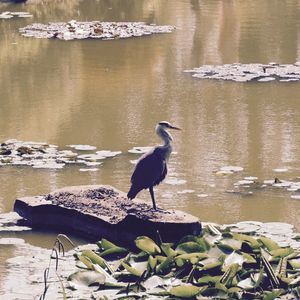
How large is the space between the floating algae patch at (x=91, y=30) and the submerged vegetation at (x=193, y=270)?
14237mm

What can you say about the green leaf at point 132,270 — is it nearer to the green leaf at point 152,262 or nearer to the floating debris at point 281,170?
the green leaf at point 152,262

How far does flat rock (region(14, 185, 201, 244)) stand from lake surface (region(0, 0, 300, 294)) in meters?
0.26

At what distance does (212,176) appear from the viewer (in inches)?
473

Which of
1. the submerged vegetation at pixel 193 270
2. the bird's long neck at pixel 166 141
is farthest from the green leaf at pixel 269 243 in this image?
the bird's long neck at pixel 166 141

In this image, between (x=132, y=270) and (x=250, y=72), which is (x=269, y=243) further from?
(x=250, y=72)

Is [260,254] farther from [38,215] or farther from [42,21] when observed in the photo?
[42,21]

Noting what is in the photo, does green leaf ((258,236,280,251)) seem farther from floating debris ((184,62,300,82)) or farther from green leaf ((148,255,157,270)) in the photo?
floating debris ((184,62,300,82))

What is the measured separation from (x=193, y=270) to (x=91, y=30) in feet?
52.5

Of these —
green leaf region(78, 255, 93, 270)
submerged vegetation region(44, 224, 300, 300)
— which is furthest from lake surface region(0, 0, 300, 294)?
submerged vegetation region(44, 224, 300, 300)

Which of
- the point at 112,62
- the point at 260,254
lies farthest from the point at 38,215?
the point at 112,62

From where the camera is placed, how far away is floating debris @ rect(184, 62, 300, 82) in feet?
58.7

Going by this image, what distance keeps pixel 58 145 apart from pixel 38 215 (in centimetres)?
324

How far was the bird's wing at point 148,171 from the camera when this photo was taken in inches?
399

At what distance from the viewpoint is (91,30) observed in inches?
945
